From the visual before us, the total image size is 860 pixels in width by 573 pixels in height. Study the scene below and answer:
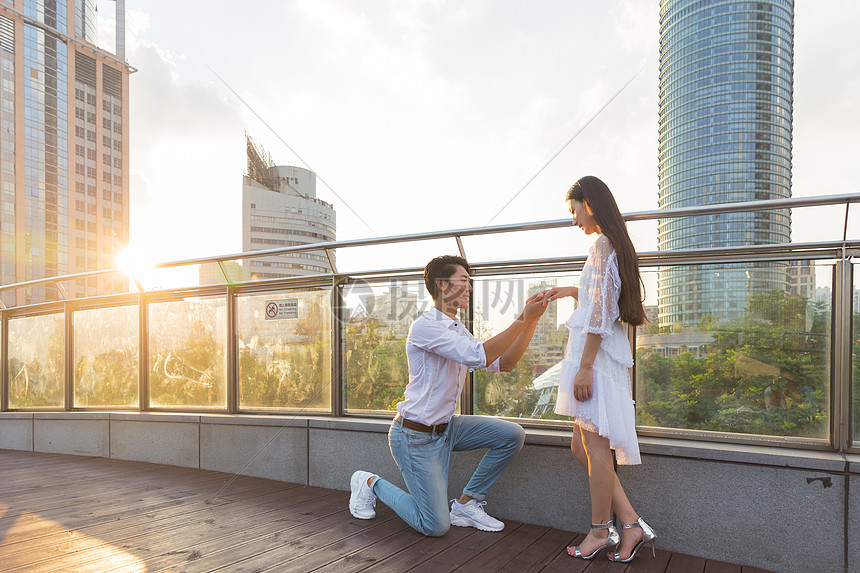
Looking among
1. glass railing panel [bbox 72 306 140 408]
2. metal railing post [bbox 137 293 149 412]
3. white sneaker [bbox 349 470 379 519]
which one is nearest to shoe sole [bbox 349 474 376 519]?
white sneaker [bbox 349 470 379 519]

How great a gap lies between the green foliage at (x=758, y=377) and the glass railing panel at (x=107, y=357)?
489 cm

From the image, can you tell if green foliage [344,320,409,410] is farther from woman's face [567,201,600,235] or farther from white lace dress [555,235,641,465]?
woman's face [567,201,600,235]

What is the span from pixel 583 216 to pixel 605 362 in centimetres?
69

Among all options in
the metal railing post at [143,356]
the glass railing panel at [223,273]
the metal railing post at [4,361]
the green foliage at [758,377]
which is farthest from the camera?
the metal railing post at [4,361]

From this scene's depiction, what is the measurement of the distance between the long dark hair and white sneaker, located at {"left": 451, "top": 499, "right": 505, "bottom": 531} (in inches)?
53.8

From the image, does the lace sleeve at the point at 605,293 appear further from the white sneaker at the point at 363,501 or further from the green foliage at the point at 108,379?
the green foliage at the point at 108,379

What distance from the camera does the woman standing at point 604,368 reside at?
258cm

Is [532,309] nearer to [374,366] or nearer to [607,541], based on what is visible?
[607,541]

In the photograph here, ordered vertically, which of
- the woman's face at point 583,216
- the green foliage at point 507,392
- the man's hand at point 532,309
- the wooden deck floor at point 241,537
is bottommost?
the wooden deck floor at point 241,537

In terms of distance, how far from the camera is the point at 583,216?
2729 millimetres

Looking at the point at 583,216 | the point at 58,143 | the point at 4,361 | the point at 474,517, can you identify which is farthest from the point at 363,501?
the point at 58,143

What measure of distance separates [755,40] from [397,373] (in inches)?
1083

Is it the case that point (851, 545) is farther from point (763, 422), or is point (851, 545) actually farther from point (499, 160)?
point (499, 160)

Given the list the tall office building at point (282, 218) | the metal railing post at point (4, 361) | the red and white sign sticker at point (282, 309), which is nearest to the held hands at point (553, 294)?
the tall office building at point (282, 218)
